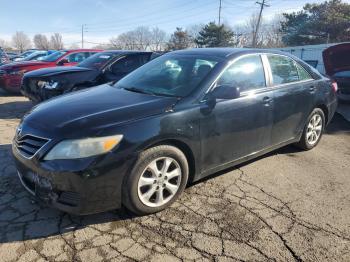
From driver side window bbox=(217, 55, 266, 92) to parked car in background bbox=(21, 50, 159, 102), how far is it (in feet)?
10.6

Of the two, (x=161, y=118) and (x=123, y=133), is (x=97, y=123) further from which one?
(x=161, y=118)

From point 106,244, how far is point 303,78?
3622mm

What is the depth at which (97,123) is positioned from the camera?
2.95 m

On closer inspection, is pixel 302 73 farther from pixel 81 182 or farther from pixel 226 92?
pixel 81 182

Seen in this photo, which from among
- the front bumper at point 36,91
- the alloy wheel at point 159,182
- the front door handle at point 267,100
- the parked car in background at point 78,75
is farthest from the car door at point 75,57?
the alloy wheel at point 159,182

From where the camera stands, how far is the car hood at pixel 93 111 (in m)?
2.96

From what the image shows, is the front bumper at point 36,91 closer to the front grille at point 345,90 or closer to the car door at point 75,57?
the car door at point 75,57

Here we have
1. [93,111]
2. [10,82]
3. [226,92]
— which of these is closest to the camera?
[93,111]

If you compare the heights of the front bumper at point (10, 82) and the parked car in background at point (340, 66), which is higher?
the parked car in background at point (340, 66)

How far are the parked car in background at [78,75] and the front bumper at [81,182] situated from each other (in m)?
4.03

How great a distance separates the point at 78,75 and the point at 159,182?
478 cm

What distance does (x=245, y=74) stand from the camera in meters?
4.09

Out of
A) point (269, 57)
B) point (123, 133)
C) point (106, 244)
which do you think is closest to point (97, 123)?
point (123, 133)

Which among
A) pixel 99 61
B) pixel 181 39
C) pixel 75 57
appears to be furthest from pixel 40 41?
pixel 99 61
